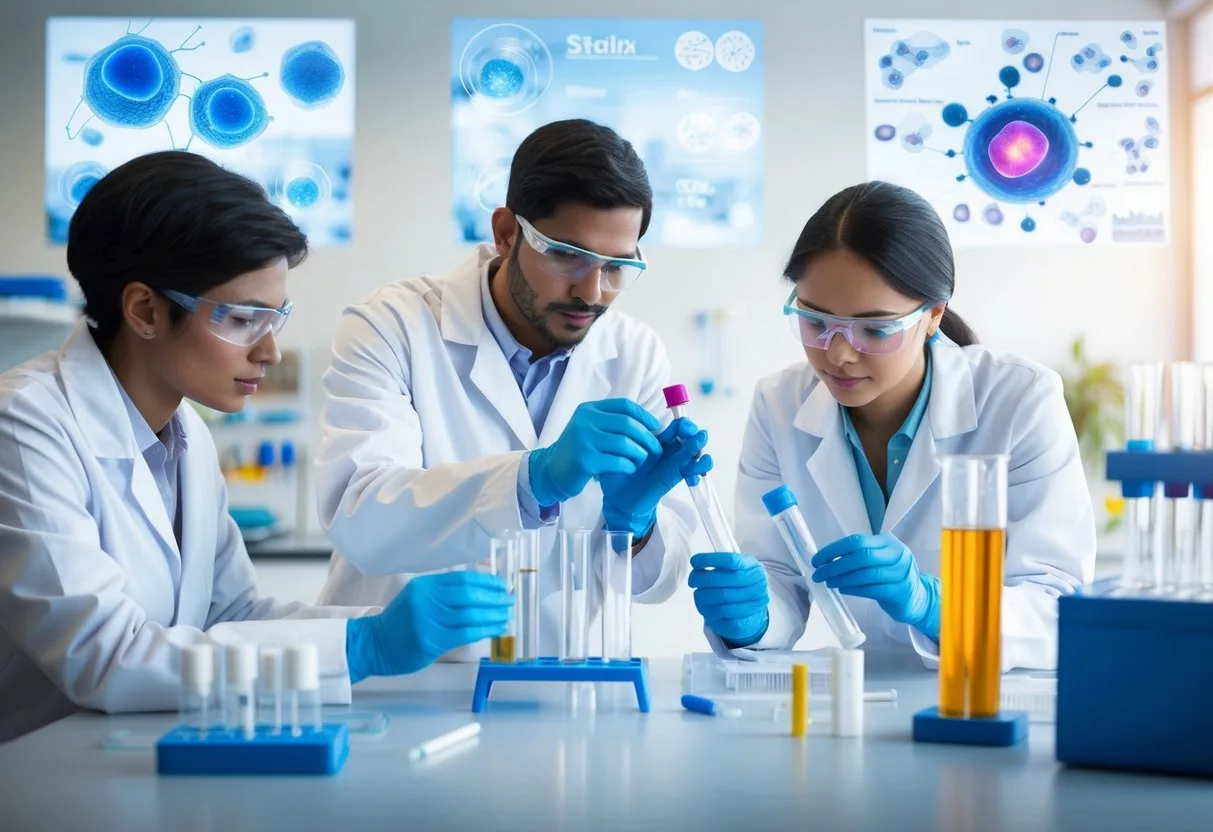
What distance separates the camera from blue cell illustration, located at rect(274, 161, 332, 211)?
5.25m

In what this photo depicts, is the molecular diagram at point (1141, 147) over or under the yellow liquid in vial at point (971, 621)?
over

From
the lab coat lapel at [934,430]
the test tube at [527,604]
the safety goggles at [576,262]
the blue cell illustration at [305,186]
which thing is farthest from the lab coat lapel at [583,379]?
the blue cell illustration at [305,186]

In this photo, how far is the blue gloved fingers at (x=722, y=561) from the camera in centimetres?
206

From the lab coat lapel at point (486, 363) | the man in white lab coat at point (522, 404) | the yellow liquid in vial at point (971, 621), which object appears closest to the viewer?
the yellow liquid in vial at point (971, 621)

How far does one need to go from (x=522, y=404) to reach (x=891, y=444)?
79cm

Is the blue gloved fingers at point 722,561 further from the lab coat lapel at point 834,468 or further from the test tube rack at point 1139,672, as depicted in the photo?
the test tube rack at point 1139,672

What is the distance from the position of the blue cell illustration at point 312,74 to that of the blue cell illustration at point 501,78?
24.1 inches

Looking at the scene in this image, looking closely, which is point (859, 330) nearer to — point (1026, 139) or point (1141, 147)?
point (1026, 139)

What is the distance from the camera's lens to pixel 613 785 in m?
1.36

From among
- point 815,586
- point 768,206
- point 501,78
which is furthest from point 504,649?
point 501,78

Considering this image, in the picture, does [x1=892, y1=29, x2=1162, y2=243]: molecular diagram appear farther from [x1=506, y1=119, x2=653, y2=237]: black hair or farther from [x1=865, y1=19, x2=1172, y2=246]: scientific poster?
[x1=506, y1=119, x2=653, y2=237]: black hair

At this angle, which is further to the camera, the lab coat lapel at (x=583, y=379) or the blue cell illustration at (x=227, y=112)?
the blue cell illustration at (x=227, y=112)

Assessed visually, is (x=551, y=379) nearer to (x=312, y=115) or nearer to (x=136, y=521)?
(x=136, y=521)

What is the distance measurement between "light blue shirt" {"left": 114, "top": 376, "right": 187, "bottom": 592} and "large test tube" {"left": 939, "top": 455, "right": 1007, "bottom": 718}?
132cm
